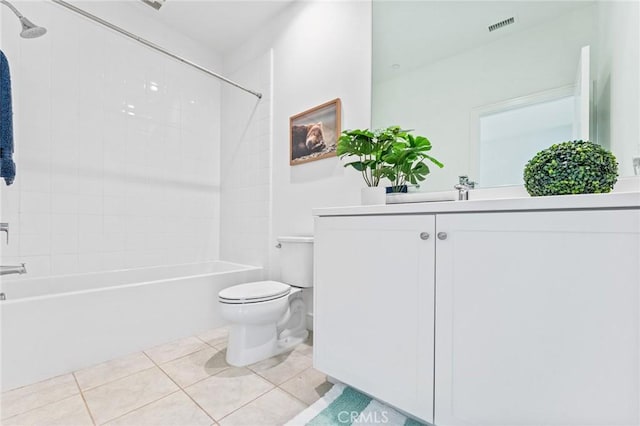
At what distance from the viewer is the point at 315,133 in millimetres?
2027

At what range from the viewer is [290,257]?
1869 mm

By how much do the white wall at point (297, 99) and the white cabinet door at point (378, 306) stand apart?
0.68m

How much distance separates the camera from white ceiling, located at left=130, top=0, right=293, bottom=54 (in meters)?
2.24

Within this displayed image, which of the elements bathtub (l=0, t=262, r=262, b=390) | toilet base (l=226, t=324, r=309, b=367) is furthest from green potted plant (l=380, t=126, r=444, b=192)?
bathtub (l=0, t=262, r=262, b=390)

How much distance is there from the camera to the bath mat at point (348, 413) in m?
1.09

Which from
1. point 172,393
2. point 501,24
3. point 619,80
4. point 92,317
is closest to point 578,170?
point 619,80

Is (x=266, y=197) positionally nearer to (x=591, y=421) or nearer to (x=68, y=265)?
(x=68, y=265)

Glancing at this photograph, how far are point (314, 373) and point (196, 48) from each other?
2943 mm

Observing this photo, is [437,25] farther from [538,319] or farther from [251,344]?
[251,344]

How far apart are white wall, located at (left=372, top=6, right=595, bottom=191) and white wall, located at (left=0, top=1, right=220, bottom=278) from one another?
1.85 meters

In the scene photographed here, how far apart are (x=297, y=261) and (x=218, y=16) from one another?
2159mm

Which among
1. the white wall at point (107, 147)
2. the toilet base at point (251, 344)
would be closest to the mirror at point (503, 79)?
the toilet base at point (251, 344)

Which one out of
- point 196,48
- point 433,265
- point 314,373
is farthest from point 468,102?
point 196,48

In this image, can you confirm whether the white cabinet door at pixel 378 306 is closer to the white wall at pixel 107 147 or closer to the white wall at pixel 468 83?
the white wall at pixel 468 83
